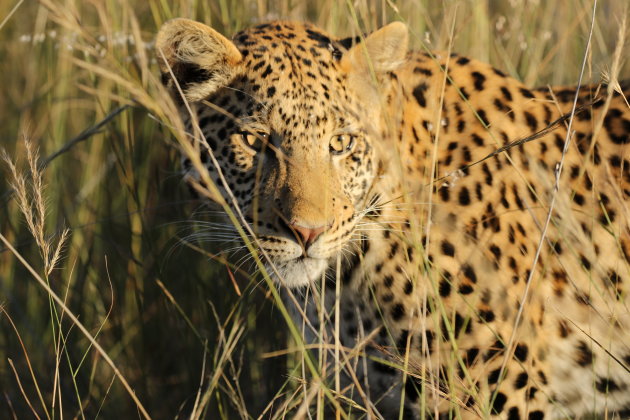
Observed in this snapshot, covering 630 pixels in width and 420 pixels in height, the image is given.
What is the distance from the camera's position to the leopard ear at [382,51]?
2869 millimetres

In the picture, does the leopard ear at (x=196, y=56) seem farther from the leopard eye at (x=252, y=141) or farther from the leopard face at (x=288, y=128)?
the leopard eye at (x=252, y=141)

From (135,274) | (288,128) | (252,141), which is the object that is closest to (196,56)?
(252,141)

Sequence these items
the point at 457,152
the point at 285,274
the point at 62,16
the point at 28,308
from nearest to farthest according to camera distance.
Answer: the point at 62,16 < the point at 285,274 < the point at 457,152 < the point at 28,308

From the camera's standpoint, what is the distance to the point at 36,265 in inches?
163

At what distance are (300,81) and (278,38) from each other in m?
0.27

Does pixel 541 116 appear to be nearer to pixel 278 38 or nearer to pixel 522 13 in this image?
pixel 278 38

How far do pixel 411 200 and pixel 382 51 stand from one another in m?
0.56

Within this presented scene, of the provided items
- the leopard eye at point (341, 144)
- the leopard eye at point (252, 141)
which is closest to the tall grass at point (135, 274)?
the leopard eye at point (252, 141)

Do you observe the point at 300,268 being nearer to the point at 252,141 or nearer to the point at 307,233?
the point at 307,233

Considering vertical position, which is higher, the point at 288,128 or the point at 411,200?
the point at 288,128

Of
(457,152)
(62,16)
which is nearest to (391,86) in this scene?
(457,152)

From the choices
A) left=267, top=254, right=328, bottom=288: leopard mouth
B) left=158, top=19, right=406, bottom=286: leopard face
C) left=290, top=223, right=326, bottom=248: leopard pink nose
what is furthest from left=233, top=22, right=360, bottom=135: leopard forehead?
left=267, top=254, right=328, bottom=288: leopard mouth

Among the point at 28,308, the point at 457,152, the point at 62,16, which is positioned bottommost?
the point at 28,308

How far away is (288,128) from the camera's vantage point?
281cm
